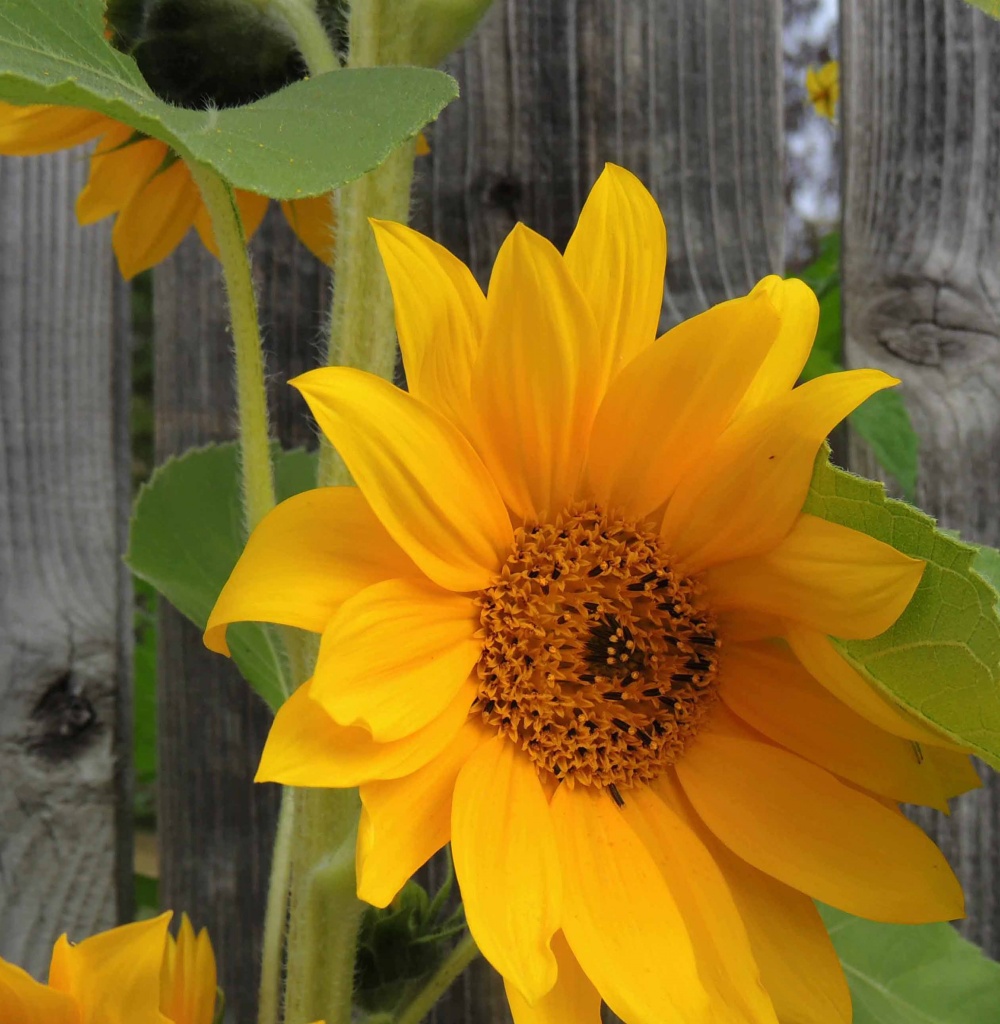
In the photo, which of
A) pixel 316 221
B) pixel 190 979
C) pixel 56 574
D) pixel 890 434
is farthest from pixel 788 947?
pixel 56 574

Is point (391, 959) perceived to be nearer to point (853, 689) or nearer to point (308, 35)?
point (853, 689)

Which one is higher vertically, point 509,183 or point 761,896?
point 509,183

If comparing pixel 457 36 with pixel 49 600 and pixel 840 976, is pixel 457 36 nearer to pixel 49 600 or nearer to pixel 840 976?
pixel 840 976

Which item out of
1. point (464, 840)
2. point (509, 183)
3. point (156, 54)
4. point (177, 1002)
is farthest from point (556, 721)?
point (509, 183)

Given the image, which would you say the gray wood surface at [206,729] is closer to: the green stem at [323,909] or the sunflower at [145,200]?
the sunflower at [145,200]

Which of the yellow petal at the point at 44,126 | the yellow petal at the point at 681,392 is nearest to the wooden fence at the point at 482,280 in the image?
the yellow petal at the point at 44,126

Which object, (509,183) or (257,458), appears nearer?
(257,458)
